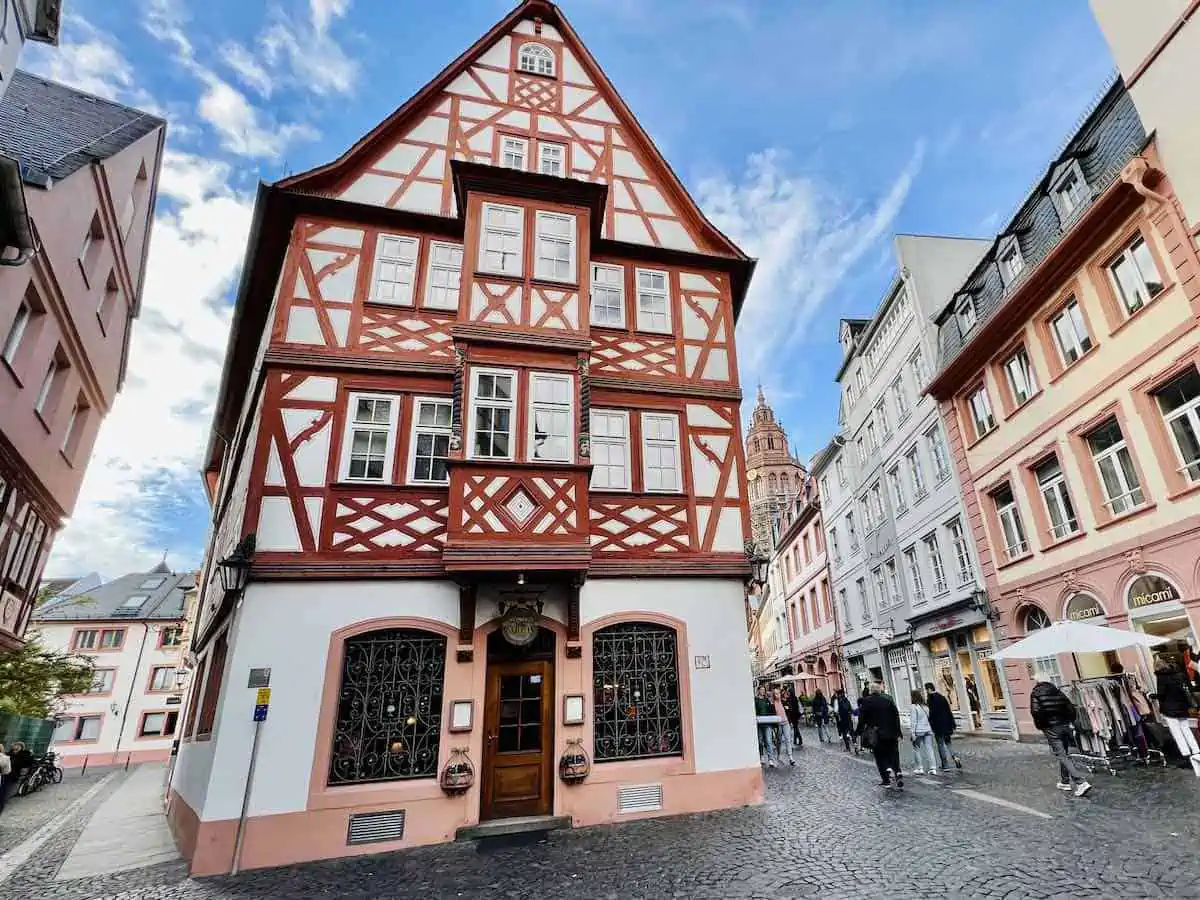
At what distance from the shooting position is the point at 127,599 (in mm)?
45406

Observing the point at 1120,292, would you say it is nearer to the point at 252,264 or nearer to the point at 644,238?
the point at 644,238

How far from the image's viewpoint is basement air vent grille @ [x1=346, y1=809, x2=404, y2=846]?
8568mm

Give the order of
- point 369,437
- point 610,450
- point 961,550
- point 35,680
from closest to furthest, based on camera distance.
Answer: point 369,437
point 610,450
point 961,550
point 35,680

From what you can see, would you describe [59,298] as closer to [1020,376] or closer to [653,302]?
[653,302]

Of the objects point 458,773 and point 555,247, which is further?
point 555,247

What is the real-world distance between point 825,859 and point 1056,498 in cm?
1320

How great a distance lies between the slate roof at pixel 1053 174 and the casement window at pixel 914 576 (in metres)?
7.64

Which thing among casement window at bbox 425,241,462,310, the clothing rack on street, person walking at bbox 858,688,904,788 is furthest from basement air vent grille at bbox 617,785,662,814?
casement window at bbox 425,241,462,310

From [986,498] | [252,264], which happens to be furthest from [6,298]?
[986,498]

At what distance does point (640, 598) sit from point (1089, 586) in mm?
11107

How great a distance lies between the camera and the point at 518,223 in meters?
11.8

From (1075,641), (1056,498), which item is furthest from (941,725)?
(1056,498)

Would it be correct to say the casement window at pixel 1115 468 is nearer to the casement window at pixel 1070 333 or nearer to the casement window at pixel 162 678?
the casement window at pixel 1070 333

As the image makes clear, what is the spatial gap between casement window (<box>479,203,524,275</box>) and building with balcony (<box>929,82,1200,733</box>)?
11.8 m
